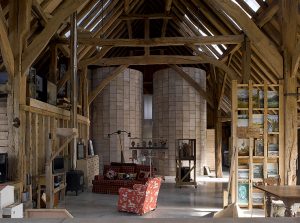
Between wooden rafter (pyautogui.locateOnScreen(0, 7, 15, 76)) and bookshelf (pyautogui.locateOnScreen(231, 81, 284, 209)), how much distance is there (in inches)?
192

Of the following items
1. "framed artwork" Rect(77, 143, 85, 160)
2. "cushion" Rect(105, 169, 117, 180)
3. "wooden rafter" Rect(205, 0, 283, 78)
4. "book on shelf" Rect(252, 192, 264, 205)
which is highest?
"wooden rafter" Rect(205, 0, 283, 78)

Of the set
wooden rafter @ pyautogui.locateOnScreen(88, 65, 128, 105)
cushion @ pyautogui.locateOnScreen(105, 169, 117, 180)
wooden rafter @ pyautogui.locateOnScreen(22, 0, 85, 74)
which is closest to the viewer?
wooden rafter @ pyautogui.locateOnScreen(22, 0, 85, 74)

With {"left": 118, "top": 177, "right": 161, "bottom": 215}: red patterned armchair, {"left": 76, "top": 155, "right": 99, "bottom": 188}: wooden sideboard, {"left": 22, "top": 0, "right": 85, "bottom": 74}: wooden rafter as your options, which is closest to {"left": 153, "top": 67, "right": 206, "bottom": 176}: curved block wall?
{"left": 76, "top": 155, "right": 99, "bottom": 188}: wooden sideboard

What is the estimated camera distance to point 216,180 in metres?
15.5

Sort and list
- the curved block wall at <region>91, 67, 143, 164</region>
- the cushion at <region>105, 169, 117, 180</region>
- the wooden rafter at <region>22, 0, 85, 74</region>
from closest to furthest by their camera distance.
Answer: the wooden rafter at <region>22, 0, 85, 74</region>, the cushion at <region>105, 169, 117, 180</region>, the curved block wall at <region>91, 67, 143, 164</region>

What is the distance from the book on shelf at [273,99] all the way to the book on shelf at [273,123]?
256 millimetres

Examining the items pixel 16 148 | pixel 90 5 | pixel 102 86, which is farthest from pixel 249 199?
pixel 102 86

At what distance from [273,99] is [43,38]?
5304 mm

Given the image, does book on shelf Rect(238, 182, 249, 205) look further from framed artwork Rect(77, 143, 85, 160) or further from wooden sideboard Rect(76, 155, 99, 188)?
framed artwork Rect(77, 143, 85, 160)

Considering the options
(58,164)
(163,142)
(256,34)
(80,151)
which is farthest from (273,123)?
(163,142)

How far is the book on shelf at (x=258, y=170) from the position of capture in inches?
361

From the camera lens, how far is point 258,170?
362 inches

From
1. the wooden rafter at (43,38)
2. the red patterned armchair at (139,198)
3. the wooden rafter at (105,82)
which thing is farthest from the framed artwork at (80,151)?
the wooden rafter at (43,38)

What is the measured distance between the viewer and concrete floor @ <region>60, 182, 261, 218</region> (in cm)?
848
